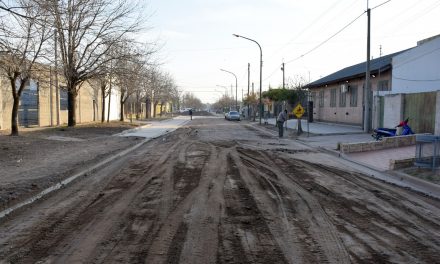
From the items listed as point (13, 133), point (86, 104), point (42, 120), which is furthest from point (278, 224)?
point (86, 104)

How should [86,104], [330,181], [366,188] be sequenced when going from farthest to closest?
[86,104]
[330,181]
[366,188]

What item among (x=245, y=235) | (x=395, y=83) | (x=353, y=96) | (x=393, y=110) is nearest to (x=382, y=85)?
(x=395, y=83)

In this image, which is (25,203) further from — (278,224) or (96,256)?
(278,224)

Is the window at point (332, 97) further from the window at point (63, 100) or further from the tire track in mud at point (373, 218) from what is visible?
the tire track in mud at point (373, 218)

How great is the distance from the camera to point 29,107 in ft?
107

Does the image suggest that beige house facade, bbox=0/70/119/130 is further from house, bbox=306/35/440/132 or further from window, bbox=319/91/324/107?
window, bbox=319/91/324/107

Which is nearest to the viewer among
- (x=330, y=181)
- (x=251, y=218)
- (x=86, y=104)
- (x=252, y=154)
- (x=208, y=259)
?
(x=208, y=259)

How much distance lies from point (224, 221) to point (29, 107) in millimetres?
29169

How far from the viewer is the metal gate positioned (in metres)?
32.0

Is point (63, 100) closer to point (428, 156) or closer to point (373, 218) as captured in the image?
point (428, 156)

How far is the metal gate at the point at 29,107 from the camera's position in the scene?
32.0 metres

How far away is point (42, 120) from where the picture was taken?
34.1 meters

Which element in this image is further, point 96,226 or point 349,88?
point 349,88

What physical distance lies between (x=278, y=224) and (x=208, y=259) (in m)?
1.84
